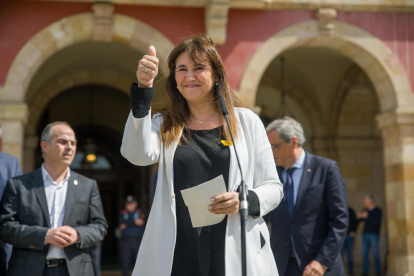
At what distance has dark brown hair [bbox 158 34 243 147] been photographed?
2.09 m

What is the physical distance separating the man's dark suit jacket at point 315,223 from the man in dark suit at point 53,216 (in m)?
1.19

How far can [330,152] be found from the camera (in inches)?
493

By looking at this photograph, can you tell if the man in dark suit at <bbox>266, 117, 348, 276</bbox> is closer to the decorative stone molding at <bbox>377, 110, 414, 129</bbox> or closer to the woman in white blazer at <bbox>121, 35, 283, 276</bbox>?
the woman in white blazer at <bbox>121, 35, 283, 276</bbox>

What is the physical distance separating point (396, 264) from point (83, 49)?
7.11m

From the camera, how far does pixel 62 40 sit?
26.8 feet

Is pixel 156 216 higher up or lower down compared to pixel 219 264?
higher up

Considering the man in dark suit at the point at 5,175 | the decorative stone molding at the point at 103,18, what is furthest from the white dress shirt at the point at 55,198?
the decorative stone molding at the point at 103,18

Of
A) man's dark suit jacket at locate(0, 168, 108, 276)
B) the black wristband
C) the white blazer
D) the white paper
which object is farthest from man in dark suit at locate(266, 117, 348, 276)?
the black wristband

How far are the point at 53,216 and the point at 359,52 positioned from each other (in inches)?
263

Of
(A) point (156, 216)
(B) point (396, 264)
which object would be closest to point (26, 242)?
(A) point (156, 216)

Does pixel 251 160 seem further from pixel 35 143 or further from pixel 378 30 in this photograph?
pixel 35 143

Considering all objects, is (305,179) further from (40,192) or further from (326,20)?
(326,20)

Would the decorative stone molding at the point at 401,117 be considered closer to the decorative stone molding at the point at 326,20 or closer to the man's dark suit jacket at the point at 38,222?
the decorative stone molding at the point at 326,20

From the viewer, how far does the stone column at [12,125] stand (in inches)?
302
